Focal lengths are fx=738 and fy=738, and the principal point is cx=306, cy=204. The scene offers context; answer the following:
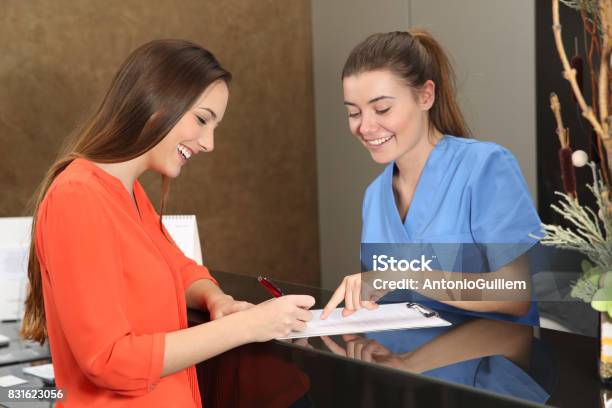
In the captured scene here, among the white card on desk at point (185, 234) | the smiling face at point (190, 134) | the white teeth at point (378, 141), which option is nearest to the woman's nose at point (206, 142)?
the smiling face at point (190, 134)

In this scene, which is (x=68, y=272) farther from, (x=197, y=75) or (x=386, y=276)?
(x=386, y=276)

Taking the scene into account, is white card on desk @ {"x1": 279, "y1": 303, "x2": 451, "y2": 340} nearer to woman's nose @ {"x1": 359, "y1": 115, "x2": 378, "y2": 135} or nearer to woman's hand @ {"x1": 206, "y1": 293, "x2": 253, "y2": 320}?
woman's hand @ {"x1": 206, "y1": 293, "x2": 253, "y2": 320}

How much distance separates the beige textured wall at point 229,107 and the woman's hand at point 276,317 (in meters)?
2.38

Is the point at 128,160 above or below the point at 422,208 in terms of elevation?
above

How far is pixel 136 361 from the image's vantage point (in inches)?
45.4

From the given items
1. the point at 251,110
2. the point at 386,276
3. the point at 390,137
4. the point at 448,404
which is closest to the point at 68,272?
the point at 448,404

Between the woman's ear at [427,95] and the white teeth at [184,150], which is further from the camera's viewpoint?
the woman's ear at [427,95]

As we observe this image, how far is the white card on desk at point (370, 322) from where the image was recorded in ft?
4.52

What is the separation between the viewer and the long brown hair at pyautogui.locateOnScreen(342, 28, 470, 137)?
76.5 inches

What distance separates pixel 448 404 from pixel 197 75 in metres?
Answer: 0.72

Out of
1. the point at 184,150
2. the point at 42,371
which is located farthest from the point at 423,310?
the point at 42,371

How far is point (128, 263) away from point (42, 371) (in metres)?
0.77

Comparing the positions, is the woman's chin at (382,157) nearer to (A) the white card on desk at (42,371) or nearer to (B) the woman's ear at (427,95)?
(B) the woman's ear at (427,95)

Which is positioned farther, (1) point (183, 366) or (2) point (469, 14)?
(2) point (469, 14)
